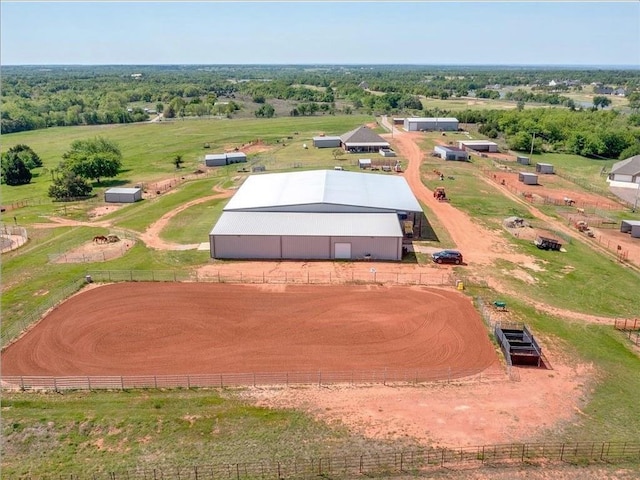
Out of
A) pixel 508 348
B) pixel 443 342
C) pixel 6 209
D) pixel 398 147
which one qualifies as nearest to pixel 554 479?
pixel 508 348

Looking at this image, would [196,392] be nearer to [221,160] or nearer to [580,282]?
[580,282]

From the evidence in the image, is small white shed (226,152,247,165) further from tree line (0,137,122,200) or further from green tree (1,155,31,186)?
green tree (1,155,31,186)

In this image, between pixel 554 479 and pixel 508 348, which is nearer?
pixel 554 479

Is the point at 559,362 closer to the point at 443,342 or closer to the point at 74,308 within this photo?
the point at 443,342

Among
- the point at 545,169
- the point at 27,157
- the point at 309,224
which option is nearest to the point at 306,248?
the point at 309,224

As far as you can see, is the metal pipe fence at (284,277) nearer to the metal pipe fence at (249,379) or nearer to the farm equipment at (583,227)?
the metal pipe fence at (249,379)

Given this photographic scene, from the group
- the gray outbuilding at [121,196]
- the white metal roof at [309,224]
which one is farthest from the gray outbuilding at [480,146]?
the gray outbuilding at [121,196]
